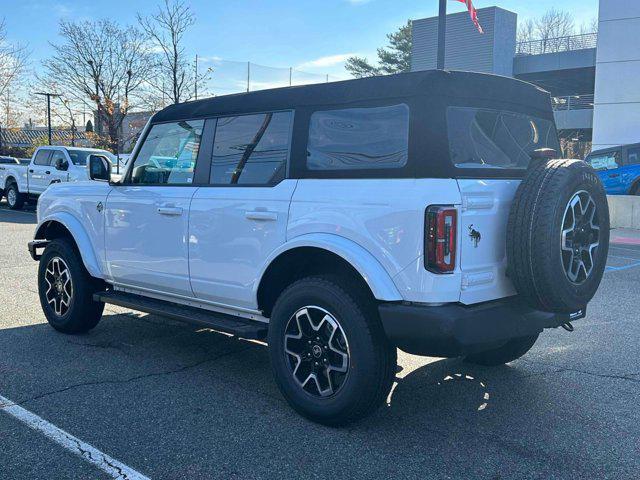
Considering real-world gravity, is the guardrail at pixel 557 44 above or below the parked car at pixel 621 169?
above

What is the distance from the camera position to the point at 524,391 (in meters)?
4.37

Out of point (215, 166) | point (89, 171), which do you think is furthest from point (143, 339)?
point (215, 166)

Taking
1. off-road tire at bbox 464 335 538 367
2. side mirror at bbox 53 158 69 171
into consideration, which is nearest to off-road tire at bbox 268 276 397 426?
off-road tire at bbox 464 335 538 367

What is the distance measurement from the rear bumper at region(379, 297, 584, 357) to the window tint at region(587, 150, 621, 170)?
1604cm

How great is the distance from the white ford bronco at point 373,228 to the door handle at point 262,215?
0.02 metres

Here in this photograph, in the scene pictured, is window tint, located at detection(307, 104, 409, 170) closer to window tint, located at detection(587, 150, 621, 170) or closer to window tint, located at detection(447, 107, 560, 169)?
window tint, located at detection(447, 107, 560, 169)

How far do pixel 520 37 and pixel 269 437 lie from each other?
230ft

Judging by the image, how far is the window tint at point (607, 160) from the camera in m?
17.8

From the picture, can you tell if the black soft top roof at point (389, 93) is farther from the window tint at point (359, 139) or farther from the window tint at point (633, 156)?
the window tint at point (633, 156)

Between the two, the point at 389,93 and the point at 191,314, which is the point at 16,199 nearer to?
the point at 191,314

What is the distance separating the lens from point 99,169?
5520 mm

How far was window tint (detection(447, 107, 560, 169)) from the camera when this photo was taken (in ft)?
11.9

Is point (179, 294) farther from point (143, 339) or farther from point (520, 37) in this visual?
point (520, 37)

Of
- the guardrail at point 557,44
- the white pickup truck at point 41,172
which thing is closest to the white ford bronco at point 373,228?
the white pickup truck at point 41,172
